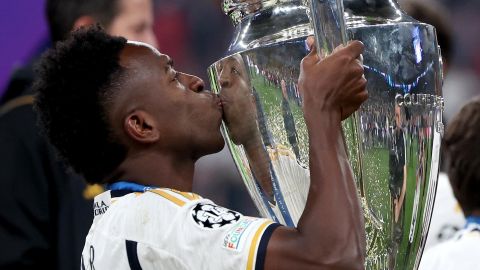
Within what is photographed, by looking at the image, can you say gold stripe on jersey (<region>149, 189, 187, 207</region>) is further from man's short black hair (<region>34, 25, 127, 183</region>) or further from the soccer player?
man's short black hair (<region>34, 25, 127, 183</region>)

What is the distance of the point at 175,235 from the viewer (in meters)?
1.54

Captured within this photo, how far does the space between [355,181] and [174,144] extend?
325mm

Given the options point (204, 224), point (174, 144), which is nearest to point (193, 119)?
point (174, 144)

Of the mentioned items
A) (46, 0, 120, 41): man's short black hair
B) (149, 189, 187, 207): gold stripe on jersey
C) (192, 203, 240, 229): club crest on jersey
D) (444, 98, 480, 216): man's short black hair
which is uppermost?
(46, 0, 120, 41): man's short black hair

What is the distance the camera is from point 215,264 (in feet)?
4.95

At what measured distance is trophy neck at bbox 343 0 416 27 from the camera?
5.18 ft

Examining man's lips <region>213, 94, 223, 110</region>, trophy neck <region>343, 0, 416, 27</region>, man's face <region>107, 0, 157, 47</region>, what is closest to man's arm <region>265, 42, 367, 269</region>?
trophy neck <region>343, 0, 416, 27</region>

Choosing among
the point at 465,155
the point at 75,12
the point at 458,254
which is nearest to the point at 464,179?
the point at 465,155

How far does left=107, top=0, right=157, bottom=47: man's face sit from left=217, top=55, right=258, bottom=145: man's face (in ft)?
3.60

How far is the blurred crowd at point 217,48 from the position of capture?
5.67 metres

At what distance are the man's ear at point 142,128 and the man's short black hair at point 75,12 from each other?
1.11 metres

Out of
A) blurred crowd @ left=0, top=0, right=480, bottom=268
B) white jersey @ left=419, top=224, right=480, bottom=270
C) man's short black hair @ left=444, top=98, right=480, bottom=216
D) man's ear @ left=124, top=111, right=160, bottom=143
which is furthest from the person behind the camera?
blurred crowd @ left=0, top=0, right=480, bottom=268

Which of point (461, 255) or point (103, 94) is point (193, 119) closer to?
point (103, 94)

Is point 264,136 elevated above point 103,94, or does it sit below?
below
